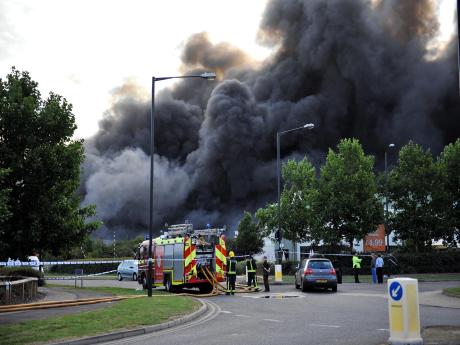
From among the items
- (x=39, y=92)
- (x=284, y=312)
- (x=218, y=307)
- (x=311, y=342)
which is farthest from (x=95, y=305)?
(x=39, y=92)

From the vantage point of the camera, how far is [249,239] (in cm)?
5712

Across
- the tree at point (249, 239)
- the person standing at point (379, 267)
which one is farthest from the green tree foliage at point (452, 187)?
the tree at point (249, 239)

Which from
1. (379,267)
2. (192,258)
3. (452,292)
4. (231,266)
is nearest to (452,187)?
(379,267)

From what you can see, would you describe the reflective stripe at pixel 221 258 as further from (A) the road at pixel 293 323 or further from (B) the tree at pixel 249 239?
(B) the tree at pixel 249 239

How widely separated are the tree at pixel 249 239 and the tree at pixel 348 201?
1726cm

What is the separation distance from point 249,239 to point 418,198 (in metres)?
20.9

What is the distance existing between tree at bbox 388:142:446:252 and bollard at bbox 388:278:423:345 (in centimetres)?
3313

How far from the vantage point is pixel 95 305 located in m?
15.5

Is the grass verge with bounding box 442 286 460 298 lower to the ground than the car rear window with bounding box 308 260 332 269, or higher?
lower

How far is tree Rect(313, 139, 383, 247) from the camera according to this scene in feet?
126

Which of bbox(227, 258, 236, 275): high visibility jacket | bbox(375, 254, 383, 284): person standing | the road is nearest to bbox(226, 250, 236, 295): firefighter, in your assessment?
bbox(227, 258, 236, 275): high visibility jacket

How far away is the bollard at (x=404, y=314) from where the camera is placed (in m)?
8.09

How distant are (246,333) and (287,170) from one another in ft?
121

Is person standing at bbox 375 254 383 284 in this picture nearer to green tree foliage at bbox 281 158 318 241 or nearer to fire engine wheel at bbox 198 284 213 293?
fire engine wheel at bbox 198 284 213 293
